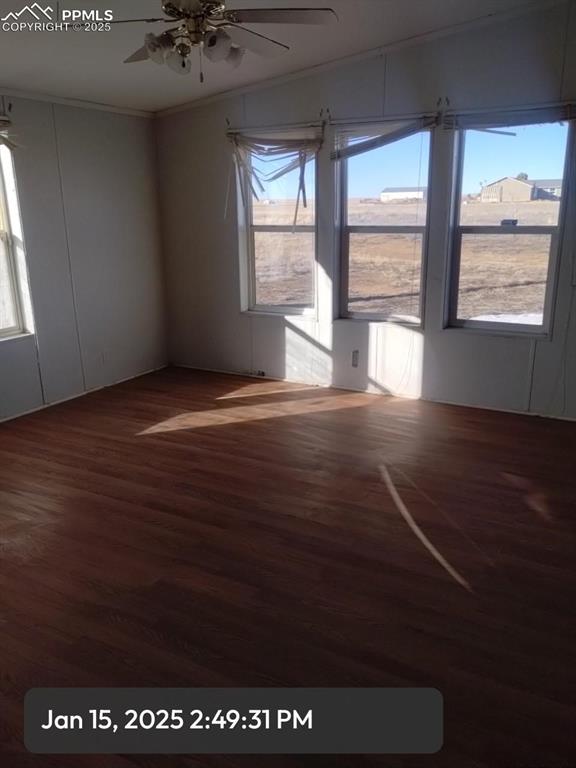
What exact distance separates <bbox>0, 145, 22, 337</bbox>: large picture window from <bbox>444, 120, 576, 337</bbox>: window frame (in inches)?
136

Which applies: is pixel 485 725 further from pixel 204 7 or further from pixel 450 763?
pixel 204 7

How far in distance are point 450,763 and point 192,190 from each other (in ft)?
16.8

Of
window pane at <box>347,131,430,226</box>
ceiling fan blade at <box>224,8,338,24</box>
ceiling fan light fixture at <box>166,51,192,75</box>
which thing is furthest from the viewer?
window pane at <box>347,131,430,226</box>

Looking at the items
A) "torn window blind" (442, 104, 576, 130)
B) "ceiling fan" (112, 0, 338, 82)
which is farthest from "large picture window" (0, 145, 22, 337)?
"torn window blind" (442, 104, 576, 130)

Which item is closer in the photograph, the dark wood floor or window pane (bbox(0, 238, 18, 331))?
the dark wood floor

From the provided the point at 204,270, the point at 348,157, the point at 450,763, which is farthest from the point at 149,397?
the point at 450,763

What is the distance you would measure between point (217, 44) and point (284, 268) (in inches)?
112

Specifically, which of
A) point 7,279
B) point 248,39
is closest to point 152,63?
point 248,39

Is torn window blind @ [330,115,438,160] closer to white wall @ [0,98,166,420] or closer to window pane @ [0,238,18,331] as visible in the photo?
white wall @ [0,98,166,420]

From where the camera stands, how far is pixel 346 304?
17.0 feet

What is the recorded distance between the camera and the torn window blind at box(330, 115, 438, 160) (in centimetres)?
440

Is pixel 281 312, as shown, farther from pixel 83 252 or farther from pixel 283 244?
pixel 83 252
